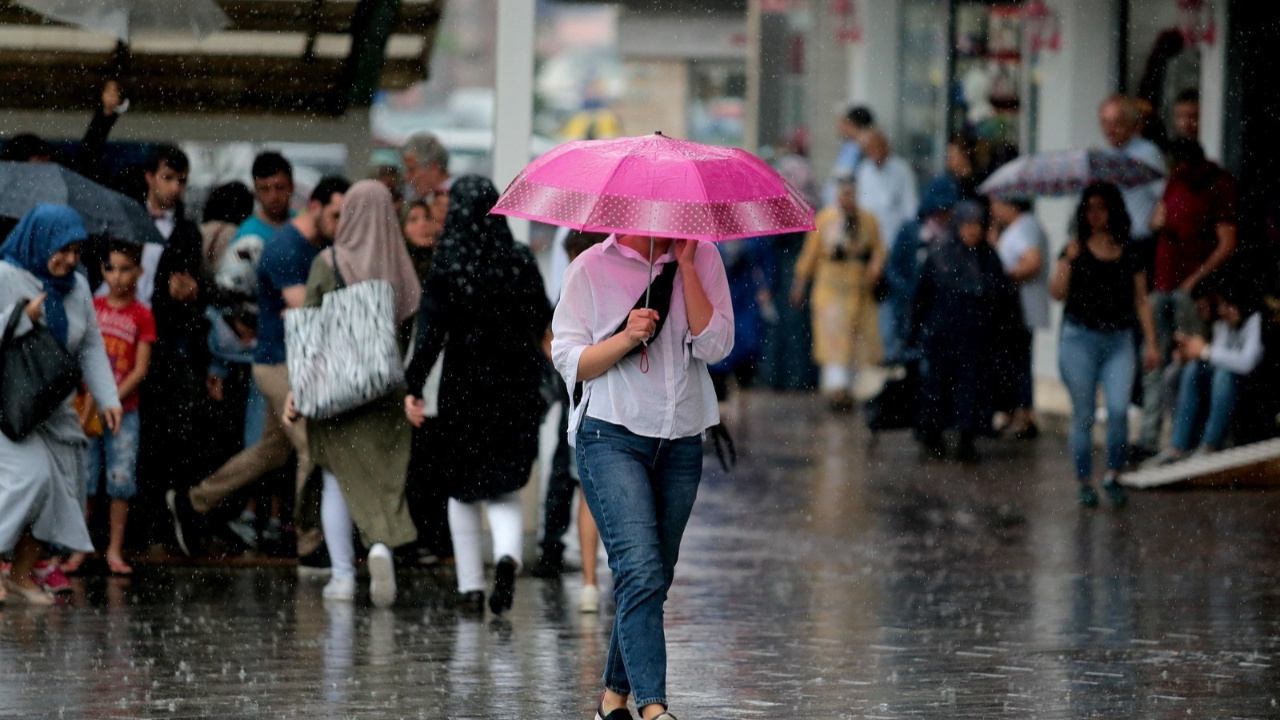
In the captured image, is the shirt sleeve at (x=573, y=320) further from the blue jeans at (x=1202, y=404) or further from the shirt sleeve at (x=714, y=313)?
the blue jeans at (x=1202, y=404)

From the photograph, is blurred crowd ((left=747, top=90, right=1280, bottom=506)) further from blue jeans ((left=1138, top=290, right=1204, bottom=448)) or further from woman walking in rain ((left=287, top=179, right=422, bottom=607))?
woman walking in rain ((left=287, top=179, right=422, bottom=607))

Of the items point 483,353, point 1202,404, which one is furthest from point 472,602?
point 1202,404

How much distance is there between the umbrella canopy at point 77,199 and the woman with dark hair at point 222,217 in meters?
0.71

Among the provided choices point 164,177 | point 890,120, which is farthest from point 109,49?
point 890,120

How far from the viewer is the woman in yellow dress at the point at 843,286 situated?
18438 millimetres

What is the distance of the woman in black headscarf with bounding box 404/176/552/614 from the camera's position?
870 cm

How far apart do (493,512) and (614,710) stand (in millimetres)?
2565

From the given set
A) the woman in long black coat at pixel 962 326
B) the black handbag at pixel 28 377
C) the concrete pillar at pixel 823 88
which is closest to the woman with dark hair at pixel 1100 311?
the woman in long black coat at pixel 962 326

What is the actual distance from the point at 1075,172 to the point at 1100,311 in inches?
90.5

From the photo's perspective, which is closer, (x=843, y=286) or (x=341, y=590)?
(x=341, y=590)

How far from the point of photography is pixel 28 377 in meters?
8.51

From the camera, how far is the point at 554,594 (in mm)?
9438

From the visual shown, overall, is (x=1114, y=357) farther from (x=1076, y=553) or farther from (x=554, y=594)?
(x=554, y=594)

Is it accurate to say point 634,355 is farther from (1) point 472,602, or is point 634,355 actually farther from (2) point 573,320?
(1) point 472,602
